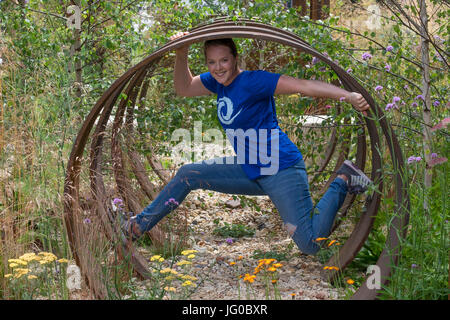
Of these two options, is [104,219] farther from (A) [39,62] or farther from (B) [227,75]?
(A) [39,62]

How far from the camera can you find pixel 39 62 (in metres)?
4.38

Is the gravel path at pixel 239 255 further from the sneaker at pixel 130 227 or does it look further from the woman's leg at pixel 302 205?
the sneaker at pixel 130 227

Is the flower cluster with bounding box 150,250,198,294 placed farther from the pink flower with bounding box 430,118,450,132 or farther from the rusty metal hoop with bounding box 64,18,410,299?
the pink flower with bounding box 430,118,450,132

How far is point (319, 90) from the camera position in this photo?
310 cm

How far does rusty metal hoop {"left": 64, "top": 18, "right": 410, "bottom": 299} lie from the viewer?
9.11 ft

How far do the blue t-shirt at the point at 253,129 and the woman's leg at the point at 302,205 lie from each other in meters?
0.08

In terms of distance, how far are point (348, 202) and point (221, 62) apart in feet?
4.51

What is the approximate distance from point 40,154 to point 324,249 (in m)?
2.04

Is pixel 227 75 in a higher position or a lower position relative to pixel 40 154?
higher

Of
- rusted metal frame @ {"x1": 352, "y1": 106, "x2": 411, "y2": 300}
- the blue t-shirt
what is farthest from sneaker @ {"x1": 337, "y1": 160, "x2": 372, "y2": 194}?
rusted metal frame @ {"x1": 352, "y1": 106, "x2": 411, "y2": 300}

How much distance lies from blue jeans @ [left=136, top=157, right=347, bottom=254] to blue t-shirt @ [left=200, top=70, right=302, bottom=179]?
0.22ft

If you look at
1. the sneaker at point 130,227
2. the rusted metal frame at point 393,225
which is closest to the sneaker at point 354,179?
the rusted metal frame at point 393,225
